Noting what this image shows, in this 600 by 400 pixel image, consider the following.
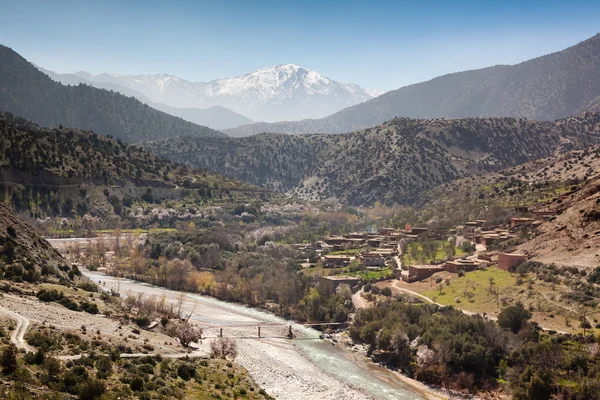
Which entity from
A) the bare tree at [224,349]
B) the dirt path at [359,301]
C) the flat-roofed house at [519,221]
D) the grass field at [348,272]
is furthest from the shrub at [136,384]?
the flat-roofed house at [519,221]

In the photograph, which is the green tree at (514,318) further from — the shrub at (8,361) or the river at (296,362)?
the shrub at (8,361)

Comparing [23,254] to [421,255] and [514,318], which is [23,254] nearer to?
[514,318]

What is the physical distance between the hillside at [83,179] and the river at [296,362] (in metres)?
73.3

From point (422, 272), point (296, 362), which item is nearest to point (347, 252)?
point (422, 272)

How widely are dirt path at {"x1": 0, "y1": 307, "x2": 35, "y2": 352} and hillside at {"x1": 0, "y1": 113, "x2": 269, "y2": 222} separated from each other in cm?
9098

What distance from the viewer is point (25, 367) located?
108 feet

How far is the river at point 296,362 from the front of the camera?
5400 centimetres

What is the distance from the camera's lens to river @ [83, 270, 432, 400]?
54.0 m

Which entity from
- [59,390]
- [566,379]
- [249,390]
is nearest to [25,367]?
[59,390]

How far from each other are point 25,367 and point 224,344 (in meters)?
28.8

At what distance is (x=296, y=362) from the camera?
6316 centimetres

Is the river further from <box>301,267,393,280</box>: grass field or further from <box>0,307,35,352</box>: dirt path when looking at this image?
<box>0,307,35,352</box>: dirt path

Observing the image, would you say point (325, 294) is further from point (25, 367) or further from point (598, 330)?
point (25, 367)

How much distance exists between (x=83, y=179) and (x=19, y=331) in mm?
122384
